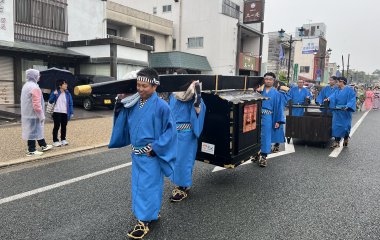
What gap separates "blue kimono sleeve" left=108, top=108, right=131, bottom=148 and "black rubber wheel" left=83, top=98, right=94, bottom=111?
12832 millimetres

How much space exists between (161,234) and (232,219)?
920 millimetres

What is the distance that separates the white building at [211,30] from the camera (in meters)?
30.0

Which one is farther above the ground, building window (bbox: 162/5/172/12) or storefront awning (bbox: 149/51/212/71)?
building window (bbox: 162/5/172/12)

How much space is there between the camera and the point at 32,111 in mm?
6785

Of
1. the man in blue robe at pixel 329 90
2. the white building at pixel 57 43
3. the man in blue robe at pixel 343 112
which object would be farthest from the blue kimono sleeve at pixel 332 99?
the white building at pixel 57 43

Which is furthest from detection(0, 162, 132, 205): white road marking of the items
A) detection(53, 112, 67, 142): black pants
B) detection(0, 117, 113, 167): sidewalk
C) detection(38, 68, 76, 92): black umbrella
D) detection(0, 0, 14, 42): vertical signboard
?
detection(0, 0, 14, 42): vertical signboard

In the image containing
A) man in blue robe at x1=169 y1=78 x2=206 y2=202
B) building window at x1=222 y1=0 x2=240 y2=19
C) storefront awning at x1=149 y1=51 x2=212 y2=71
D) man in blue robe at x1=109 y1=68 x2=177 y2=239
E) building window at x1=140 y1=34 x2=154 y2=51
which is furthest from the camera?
building window at x1=222 y1=0 x2=240 y2=19

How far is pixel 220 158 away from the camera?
4.89 m

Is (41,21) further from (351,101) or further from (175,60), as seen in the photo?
(351,101)

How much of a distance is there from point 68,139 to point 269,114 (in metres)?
5.34

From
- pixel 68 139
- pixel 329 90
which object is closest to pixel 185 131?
pixel 68 139

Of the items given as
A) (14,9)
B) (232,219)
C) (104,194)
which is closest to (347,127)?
(232,219)

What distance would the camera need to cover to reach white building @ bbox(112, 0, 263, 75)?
30047mm

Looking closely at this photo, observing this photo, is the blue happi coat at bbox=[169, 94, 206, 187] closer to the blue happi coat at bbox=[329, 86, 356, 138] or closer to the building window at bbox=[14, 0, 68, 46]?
the blue happi coat at bbox=[329, 86, 356, 138]
